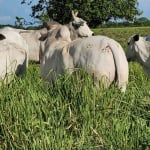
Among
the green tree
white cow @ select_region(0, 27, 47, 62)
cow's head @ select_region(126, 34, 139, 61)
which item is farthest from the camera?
the green tree

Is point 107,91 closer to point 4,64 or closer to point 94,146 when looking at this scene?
point 94,146

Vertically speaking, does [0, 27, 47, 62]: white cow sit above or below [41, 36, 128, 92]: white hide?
below

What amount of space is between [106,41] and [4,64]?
1.65m

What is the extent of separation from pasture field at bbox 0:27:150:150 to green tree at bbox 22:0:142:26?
35.0 m

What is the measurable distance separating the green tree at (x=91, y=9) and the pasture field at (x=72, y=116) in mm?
34971

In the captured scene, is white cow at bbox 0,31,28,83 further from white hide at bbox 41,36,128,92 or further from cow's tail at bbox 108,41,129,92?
cow's tail at bbox 108,41,129,92

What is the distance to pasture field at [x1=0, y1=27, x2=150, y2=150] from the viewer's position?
4.83 metres

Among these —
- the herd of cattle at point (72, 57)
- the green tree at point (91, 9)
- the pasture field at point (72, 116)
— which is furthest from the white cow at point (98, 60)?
the green tree at point (91, 9)

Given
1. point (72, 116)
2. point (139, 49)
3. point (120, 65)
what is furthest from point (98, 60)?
point (139, 49)

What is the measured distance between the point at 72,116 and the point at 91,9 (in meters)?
39.5

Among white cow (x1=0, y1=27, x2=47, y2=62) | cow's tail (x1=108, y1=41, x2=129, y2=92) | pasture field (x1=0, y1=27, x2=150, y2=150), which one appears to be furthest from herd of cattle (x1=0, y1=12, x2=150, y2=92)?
white cow (x1=0, y1=27, x2=47, y2=62)

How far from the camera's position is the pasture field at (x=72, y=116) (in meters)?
4.83

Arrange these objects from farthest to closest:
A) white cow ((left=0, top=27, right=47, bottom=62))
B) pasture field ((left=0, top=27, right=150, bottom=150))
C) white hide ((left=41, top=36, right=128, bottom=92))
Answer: white cow ((left=0, top=27, right=47, bottom=62))
white hide ((left=41, top=36, right=128, bottom=92))
pasture field ((left=0, top=27, right=150, bottom=150))

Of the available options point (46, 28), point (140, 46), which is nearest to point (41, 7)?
point (140, 46)
